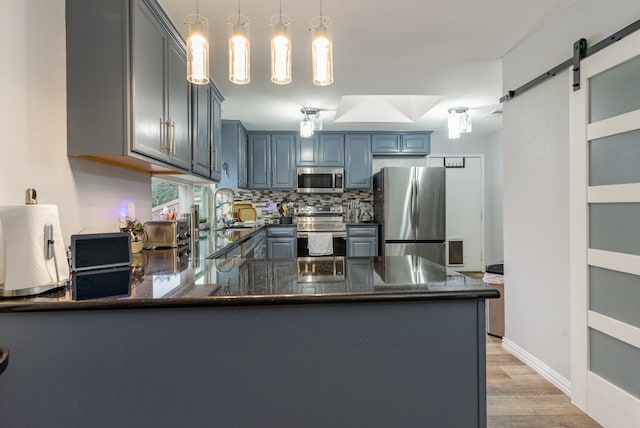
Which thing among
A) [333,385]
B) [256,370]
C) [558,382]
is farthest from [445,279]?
[558,382]

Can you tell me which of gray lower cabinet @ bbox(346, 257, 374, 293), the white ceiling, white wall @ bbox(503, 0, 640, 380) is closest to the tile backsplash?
the white ceiling

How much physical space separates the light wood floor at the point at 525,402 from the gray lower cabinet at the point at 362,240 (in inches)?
94.3

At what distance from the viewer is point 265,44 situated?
8.09 feet

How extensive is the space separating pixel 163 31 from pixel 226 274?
1484mm

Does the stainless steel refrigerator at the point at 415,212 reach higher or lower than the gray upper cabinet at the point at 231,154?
lower

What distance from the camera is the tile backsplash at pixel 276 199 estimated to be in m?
5.29

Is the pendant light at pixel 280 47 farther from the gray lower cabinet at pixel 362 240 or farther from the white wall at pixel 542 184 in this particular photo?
the gray lower cabinet at pixel 362 240

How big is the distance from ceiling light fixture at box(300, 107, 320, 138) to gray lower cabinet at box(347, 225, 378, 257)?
1596 mm

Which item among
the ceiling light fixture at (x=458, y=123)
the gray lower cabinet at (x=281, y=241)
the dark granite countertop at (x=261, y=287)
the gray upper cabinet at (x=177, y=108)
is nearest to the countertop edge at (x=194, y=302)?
the dark granite countertop at (x=261, y=287)

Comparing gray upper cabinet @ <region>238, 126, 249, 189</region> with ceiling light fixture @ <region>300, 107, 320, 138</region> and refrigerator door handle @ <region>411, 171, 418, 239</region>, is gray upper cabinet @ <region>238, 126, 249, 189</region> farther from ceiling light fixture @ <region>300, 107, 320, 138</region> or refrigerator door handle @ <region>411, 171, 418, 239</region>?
refrigerator door handle @ <region>411, 171, 418, 239</region>

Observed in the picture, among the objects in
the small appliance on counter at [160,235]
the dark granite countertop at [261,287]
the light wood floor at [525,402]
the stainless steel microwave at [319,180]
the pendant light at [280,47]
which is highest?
the pendant light at [280,47]

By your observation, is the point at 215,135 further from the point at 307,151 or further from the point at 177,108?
the point at 307,151

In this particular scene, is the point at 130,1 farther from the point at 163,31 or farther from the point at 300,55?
the point at 300,55

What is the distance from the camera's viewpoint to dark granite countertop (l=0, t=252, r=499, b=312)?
3.29 ft
